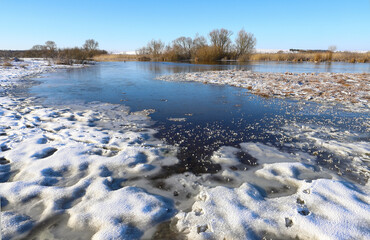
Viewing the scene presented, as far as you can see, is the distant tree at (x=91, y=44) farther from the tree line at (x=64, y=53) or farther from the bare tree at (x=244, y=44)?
the bare tree at (x=244, y=44)

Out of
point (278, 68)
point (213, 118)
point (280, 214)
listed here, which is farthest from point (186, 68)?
point (280, 214)

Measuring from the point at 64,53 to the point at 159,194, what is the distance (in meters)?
42.5

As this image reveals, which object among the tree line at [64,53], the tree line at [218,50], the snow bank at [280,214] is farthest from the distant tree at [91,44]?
the snow bank at [280,214]

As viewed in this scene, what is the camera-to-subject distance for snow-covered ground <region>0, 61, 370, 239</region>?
7.17 ft

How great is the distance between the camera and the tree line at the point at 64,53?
33241 mm

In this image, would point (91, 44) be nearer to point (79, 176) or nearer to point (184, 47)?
point (184, 47)

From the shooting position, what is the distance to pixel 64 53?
36750 mm

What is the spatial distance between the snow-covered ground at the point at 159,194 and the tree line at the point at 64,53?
32699 millimetres

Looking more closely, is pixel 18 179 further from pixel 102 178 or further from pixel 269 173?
pixel 269 173

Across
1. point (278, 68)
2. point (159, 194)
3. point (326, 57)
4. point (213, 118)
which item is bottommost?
point (159, 194)

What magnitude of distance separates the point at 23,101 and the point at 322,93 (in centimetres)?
1289

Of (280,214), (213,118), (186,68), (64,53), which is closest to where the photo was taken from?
(280,214)

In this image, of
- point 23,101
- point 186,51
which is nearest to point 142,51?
point 186,51

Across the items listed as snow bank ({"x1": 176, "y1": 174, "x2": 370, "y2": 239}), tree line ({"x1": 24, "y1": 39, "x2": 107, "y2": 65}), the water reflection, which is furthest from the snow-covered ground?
tree line ({"x1": 24, "y1": 39, "x2": 107, "y2": 65})
